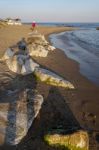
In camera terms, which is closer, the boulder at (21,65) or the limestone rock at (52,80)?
the limestone rock at (52,80)

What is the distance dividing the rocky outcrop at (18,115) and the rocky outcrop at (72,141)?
32.1 inches

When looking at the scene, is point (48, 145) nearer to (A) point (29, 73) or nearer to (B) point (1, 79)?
(B) point (1, 79)

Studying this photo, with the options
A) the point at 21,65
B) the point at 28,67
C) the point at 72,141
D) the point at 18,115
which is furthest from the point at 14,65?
the point at 72,141

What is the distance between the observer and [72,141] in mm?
6418

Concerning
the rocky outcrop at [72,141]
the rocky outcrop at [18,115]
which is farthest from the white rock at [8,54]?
the rocky outcrop at [72,141]

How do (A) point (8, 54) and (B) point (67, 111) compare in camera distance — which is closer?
(B) point (67, 111)

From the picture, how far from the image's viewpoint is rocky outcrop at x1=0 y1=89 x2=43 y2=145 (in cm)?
688

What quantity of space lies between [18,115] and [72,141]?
177 centimetres

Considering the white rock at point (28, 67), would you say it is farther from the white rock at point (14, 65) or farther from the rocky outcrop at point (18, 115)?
the rocky outcrop at point (18, 115)

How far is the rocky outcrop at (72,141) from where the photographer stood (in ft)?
21.0

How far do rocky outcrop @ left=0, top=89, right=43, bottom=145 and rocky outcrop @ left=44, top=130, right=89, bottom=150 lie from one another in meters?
0.82

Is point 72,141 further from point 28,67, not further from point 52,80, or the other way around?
point 28,67

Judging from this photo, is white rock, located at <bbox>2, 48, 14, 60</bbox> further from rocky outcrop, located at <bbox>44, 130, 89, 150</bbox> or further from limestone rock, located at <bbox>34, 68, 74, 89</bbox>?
rocky outcrop, located at <bbox>44, 130, 89, 150</bbox>

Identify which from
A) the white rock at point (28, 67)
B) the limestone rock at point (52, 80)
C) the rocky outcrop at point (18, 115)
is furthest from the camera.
→ the white rock at point (28, 67)
